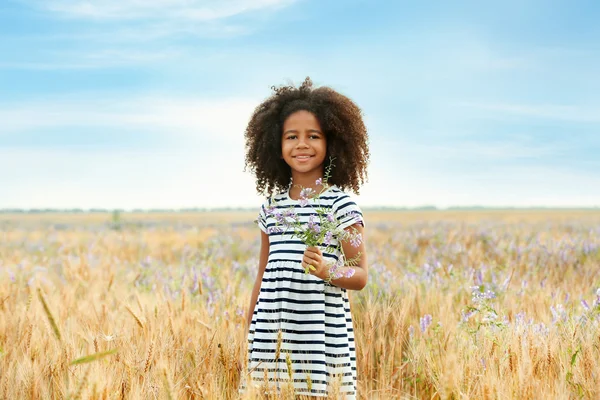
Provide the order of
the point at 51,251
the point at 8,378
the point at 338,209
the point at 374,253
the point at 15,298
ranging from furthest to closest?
the point at 51,251 → the point at 374,253 → the point at 15,298 → the point at 338,209 → the point at 8,378

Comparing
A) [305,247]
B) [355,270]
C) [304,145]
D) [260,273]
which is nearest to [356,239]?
[355,270]

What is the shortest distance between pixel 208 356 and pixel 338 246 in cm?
91

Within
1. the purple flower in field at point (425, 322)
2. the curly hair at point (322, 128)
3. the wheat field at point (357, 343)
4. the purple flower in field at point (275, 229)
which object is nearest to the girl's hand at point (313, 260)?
the purple flower in field at point (275, 229)

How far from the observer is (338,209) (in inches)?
126

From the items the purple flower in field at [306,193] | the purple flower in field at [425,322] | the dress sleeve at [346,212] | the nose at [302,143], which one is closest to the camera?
the purple flower in field at [306,193]

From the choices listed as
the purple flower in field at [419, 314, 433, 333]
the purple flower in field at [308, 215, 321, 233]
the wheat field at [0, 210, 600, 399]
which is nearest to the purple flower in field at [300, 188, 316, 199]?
the purple flower in field at [308, 215, 321, 233]

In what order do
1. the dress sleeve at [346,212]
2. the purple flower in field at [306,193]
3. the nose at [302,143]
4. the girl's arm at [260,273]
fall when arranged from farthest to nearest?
the girl's arm at [260,273], the nose at [302,143], the dress sleeve at [346,212], the purple flower in field at [306,193]

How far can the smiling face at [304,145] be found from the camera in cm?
329

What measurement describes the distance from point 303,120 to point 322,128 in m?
0.11

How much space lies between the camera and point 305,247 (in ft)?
10.3

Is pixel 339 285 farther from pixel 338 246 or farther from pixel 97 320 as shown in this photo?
pixel 97 320

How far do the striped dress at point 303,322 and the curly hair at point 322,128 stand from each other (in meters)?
0.30

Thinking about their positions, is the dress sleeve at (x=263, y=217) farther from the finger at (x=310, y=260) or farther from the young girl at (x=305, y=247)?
the finger at (x=310, y=260)

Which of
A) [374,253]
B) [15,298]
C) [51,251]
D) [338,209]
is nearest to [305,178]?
[338,209]
